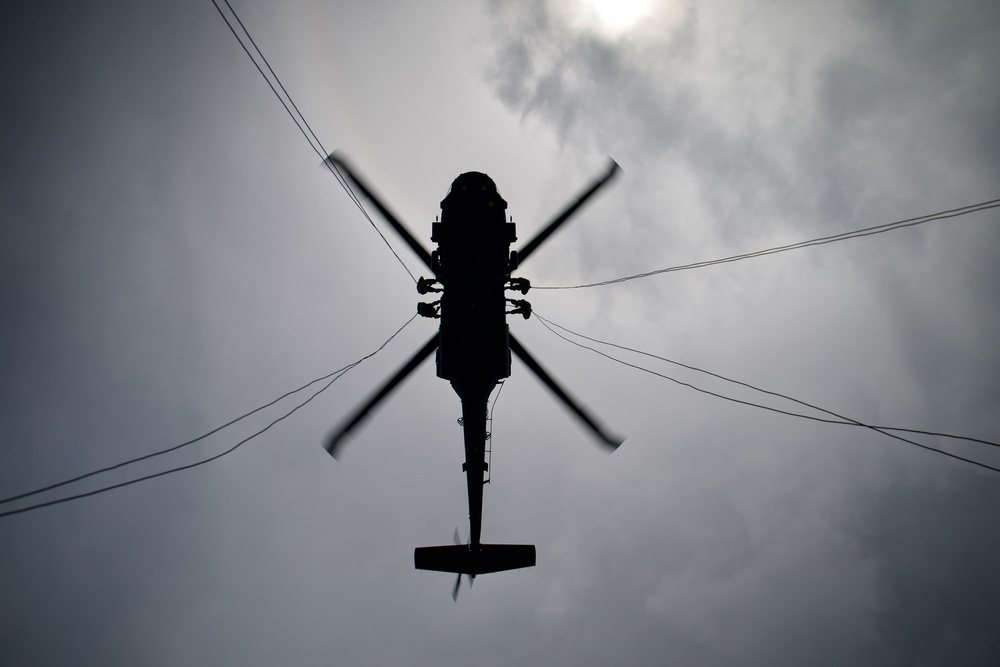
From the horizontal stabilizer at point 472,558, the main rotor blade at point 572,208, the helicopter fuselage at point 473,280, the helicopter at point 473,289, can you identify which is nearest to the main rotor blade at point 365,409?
the helicopter at point 473,289

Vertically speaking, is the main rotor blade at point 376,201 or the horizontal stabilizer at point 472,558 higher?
the main rotor blade at point 376,201

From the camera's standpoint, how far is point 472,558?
34.4 ft

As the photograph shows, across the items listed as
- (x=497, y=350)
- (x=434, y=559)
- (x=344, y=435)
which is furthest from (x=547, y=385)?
(x=434, y=559)

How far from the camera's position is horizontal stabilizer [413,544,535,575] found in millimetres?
10414

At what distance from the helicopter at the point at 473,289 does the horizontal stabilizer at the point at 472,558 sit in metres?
4.50

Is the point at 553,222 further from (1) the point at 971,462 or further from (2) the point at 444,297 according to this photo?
(1) the point at 971,462

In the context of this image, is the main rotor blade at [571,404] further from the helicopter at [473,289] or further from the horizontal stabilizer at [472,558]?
the horizontal stabilizer at [472,558]

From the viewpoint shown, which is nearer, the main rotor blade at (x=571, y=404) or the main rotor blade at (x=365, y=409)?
the main rotor blade at (x=365, y=409)

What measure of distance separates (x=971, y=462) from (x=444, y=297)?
8.18m

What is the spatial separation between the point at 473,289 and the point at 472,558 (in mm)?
6886

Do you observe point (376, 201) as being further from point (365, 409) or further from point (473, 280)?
point (365, 409)

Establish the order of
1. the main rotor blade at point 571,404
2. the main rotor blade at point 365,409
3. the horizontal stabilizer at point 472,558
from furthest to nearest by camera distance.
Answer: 1. the horizontal stabilizer at point 472,558
2. the main rotor blade at point 571,404
3. the main rotor blade at point 365,409

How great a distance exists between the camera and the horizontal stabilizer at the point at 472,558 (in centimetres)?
1041

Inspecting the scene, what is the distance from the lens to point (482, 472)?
9.20m
